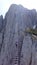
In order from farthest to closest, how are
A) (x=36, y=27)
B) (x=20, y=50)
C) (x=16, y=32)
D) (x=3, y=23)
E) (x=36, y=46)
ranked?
(x=3, y=23)
(x=36, y=27)
(x=16, y=32)
(x=20, y=50)
(x=36, y=46)

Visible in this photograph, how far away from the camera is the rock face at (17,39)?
124 ft

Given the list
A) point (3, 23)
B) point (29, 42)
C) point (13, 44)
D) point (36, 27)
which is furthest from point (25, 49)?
point (3, 23)

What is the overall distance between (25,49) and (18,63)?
8.35 feet

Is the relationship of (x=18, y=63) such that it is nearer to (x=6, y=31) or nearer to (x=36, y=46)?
(x=36, y=46)

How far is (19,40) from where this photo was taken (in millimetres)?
41344

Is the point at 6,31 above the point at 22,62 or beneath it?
above

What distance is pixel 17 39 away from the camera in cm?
4175

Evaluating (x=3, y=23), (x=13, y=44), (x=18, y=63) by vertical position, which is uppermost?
(x=3, y=23)

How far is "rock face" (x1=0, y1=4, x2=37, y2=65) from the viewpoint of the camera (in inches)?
1485

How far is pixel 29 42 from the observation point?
38.4 m

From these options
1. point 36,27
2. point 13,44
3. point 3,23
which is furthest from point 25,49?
point 3,23

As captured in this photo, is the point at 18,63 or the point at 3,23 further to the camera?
the point at 3,23

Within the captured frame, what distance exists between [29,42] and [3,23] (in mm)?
12956

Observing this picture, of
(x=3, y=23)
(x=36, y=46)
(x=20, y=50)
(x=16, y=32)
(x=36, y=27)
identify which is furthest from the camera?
(x=3, y=23)
